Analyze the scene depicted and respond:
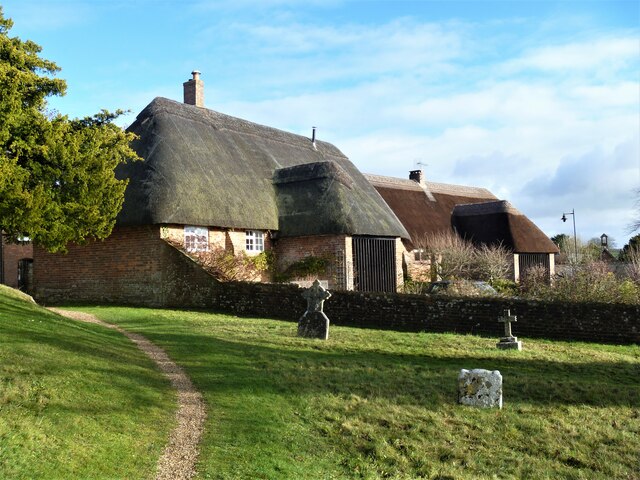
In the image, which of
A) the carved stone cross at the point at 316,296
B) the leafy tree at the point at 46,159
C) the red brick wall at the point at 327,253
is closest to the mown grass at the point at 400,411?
the carved stone cross at the point at 316,296

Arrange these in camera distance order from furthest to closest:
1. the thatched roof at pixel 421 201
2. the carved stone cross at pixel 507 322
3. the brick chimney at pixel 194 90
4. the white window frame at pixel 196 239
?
the thatched roof at pixel 421 201, the brick chimney at pixel 194 90, the white window frame at pixel 196 239, the carved stone cross at pixel 507 322

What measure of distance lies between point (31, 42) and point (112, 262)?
8.92 meters

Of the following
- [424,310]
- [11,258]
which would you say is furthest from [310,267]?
[11,258]

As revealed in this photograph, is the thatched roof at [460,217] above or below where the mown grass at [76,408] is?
above

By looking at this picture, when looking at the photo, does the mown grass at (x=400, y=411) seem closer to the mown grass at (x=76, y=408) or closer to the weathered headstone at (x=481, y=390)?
the weathered headstone at (x=481, y=390)

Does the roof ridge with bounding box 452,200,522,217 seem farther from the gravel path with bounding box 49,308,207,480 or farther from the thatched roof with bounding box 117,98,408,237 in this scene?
the gravel path with bounding box 49,308,207,480

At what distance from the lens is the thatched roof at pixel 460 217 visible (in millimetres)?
35366

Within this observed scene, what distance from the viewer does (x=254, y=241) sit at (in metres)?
24.7

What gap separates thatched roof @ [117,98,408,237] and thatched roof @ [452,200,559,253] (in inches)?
401

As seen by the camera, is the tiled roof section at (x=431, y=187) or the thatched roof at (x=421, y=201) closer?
the thatched roof at (x=421, y=201)

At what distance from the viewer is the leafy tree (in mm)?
13742

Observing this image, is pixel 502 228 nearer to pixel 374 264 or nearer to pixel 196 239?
pixel 374 264

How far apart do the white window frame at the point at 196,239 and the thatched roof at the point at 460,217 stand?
13988 mm

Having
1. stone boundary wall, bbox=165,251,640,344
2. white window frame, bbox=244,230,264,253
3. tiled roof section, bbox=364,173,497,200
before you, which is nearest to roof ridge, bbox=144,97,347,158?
tiled roof section, bbox=364,173,497,200
